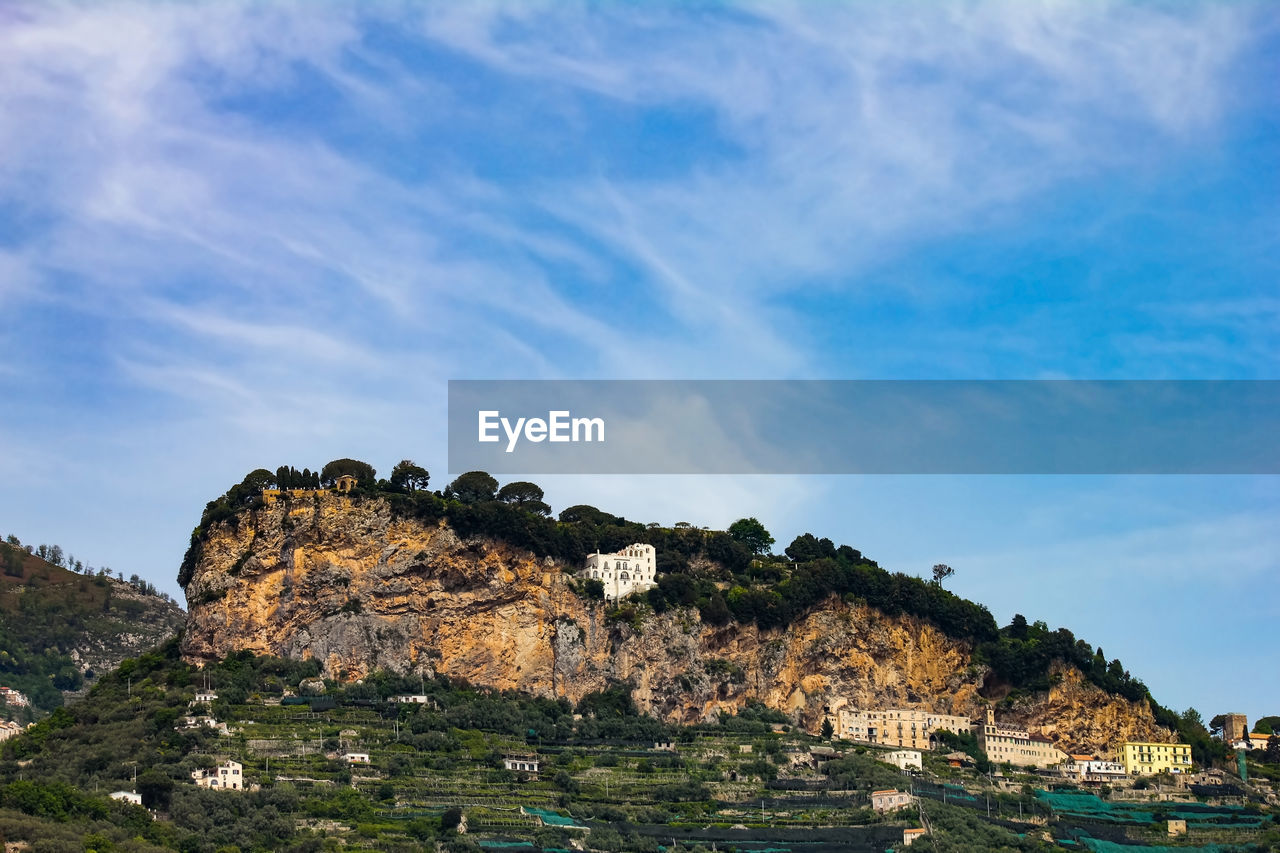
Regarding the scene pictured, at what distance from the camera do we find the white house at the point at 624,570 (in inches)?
3605

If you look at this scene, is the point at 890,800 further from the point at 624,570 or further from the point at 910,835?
the point at 624,570

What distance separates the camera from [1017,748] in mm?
90688

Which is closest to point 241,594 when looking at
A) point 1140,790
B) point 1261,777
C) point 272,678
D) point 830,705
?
point 272,678

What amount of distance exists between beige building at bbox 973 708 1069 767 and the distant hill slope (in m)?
61.3

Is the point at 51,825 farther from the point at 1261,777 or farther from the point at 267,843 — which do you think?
the point at 1261,777

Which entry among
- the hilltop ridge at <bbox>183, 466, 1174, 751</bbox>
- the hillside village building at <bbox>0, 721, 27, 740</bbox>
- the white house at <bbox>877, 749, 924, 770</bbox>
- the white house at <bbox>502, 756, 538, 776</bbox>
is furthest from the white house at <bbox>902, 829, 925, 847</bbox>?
the hillside village building at <bbox>0, 721, 27, 740</bbox>

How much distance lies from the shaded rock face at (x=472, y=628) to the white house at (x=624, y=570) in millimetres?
1895

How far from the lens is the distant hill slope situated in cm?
13112

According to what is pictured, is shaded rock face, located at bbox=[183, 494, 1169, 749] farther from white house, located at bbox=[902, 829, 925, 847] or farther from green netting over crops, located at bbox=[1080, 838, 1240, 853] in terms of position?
white house, located at bbox=[902, 829, 925, 847]

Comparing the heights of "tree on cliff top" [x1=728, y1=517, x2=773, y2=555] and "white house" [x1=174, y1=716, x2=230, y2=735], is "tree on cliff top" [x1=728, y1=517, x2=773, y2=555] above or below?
above

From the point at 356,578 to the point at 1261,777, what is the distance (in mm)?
→ 43392

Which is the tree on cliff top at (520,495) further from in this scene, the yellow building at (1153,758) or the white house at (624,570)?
the yellow building at (1153,758)

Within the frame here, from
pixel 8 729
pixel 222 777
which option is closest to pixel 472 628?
pixel 222 777

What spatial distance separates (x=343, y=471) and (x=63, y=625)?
55.7 metres
